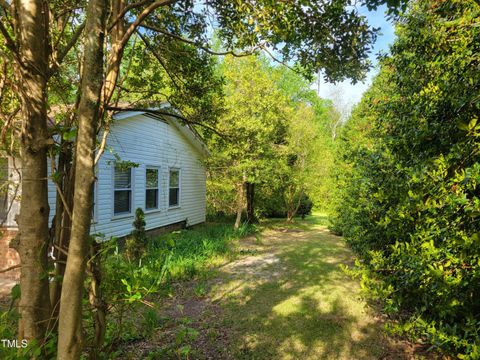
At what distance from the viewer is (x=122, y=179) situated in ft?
28.7

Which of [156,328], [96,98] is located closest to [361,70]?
[96,98]

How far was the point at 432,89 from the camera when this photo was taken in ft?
8.24

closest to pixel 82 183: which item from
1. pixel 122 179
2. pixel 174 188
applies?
pixel 122 179

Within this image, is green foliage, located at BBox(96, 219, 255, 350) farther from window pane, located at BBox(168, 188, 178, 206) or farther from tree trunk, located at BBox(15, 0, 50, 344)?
window pane, located at BBox(168, 188, 178, 206)

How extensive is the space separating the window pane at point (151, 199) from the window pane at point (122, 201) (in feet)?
3.28

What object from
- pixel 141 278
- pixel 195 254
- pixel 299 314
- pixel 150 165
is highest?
pixel 150 165

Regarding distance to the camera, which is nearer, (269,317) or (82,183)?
(82,183)

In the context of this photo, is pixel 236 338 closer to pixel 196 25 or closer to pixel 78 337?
pixel 78 337

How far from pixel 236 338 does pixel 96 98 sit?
3444 mm

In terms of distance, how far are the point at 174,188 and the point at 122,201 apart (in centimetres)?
315

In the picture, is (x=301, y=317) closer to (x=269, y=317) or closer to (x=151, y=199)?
(x=269, y=317)

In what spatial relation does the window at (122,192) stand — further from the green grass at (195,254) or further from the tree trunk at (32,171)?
the tree trunk at (32,171)

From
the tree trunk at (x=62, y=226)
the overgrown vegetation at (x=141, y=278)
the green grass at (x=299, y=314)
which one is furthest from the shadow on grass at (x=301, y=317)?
the tree trunk at (x=62, y=226)

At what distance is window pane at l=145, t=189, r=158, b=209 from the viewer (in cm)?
1007
